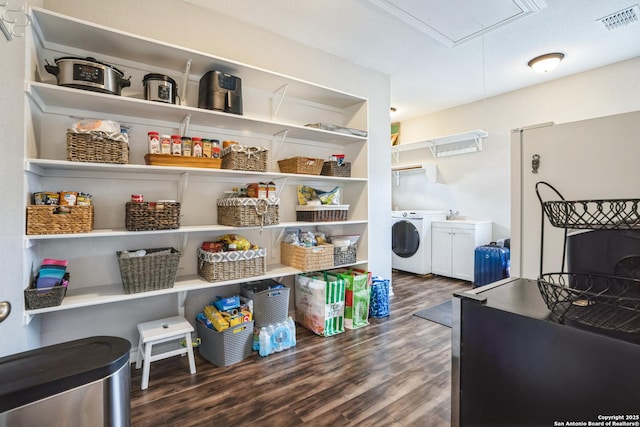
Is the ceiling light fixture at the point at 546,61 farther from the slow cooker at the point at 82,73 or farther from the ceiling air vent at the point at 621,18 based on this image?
the slow cooker at the point at 82,73

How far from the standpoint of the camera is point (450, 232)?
168 inches

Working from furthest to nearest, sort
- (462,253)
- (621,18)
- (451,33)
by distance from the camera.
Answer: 1. (462,253)
2. (451,33)
3. (621,18)

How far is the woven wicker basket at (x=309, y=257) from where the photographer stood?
246 cm

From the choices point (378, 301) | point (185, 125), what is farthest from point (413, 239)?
point (185, 125)

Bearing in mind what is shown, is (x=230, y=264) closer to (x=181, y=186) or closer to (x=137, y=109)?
(x=181, y=186)

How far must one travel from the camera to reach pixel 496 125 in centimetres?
432

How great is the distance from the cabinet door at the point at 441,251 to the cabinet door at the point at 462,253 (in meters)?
0.06

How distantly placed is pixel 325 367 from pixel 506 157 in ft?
12.5

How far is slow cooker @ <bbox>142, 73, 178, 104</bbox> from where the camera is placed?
1.90 metres

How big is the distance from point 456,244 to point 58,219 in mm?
4200

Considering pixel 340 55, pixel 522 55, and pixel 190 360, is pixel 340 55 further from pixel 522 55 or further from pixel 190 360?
pixel 190 360

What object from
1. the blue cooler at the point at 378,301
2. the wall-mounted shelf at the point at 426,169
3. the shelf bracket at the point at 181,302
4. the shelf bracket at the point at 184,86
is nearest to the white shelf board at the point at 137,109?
the shelf bracket at the point at 184,86

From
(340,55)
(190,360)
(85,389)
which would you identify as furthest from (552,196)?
(340,55)

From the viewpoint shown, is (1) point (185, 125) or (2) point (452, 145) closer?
→ (1) point (185, 125)
